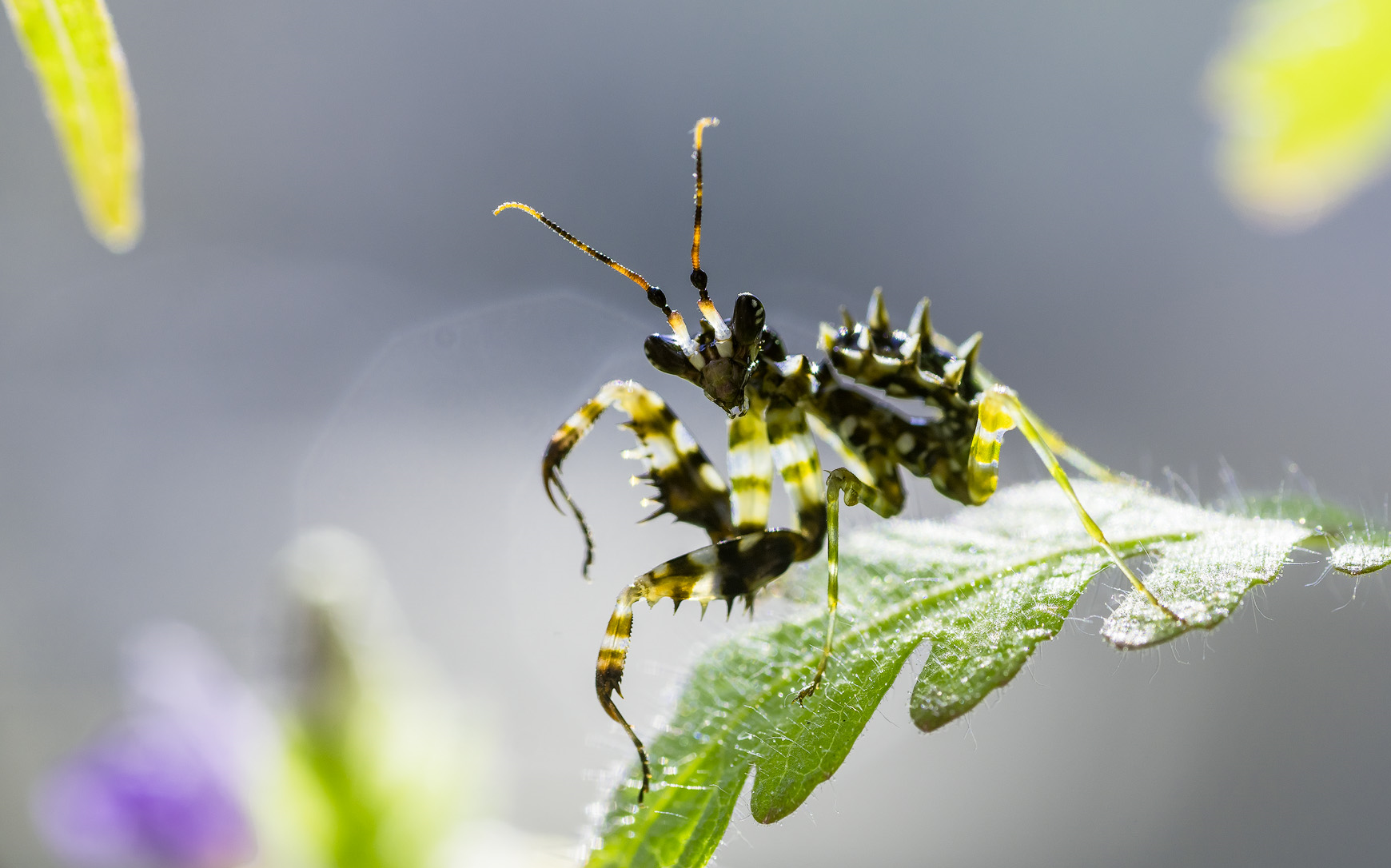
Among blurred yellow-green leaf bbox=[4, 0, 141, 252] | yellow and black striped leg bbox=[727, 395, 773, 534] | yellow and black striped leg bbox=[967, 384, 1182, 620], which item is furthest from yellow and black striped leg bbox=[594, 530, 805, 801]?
blurred yellow-green leaf bbox=[4, 0, 141, 252]

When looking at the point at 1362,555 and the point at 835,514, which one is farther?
the point at 835,514

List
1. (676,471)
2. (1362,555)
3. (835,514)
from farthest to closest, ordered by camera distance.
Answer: (676,471) → (835,514) → (1362,555)

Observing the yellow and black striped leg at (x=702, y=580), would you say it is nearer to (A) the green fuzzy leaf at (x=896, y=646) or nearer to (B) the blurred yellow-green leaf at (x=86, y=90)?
(A) the green fuzzy leaf at (x=896, y=646)

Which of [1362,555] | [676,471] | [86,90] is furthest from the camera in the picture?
[676,471]

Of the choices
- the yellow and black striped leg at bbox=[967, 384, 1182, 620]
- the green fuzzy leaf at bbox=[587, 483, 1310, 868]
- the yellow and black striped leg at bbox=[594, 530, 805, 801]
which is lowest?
the green fuzzy leaf at bbox=[587, 483, 1310, 868]

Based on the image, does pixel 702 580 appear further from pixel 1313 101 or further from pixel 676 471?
pixel 1313 101

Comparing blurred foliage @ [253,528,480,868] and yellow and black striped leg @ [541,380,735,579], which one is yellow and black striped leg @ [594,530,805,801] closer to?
yellow and black striped leg @ [541,380,735,579]

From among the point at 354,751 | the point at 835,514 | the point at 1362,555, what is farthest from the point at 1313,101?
the point at 354,751
